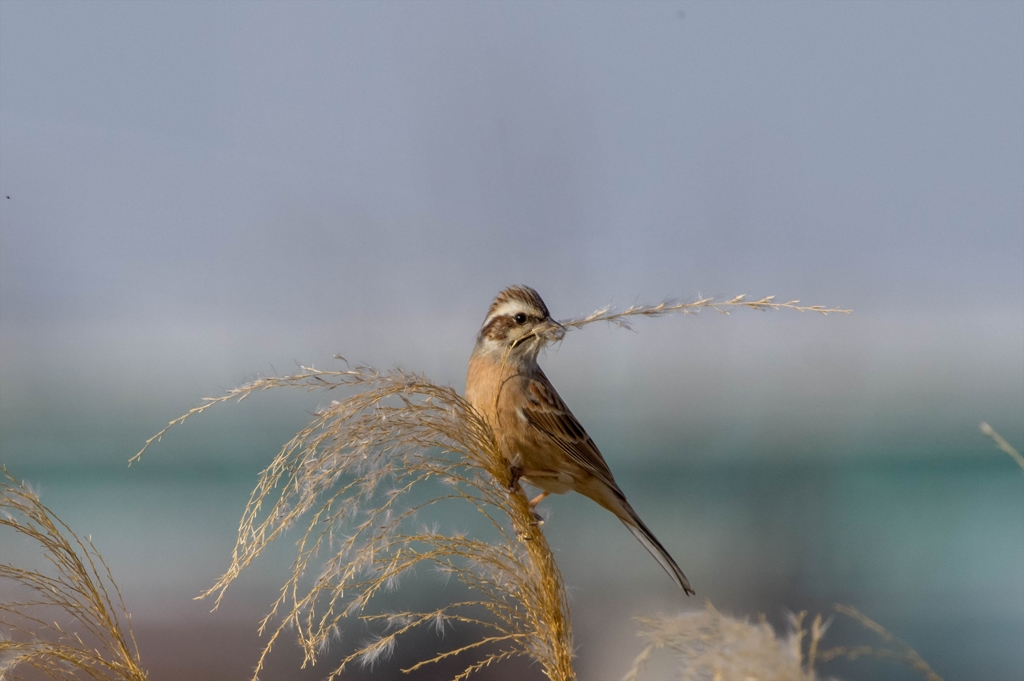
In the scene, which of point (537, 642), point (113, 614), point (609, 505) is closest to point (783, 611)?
point (537, 642)

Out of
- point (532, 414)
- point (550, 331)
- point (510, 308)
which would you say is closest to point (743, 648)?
point (550, 331)

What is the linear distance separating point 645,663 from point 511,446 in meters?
1.83

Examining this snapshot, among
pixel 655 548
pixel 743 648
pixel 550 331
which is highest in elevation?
pixel 550 331

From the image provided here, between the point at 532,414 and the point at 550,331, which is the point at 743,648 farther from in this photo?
the point at 532,414

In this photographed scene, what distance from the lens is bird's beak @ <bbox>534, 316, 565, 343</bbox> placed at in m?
3.06

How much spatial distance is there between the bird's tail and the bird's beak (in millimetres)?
933

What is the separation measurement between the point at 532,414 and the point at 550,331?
1.80 feet

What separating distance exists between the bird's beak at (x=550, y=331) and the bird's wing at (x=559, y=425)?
0.44m

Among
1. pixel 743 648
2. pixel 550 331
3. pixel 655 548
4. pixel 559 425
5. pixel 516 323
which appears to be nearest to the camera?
pixel 743 648

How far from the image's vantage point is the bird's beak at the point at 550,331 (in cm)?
306

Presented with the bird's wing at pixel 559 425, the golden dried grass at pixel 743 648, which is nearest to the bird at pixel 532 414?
the bird's wing at pixel 559 425

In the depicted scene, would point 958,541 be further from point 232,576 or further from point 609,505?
point 232,576

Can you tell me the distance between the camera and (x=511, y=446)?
3350 millimetres

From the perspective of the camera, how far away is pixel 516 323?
3498mm
